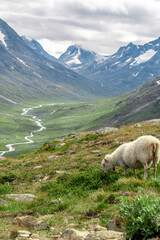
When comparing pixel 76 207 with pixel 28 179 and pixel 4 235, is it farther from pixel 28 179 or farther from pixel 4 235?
pixel 28 179

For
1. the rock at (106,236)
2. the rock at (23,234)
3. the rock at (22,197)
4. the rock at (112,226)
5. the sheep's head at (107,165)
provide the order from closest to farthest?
the rock at (106,236), the rock at (112,226), the rock at (23,234), the rock at (22,197), the sheep's head at (107,165)

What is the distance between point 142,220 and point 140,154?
717 cm

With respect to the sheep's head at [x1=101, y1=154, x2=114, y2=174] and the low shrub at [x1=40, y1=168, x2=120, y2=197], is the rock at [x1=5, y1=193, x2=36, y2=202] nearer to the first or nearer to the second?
the low shrub at [x1=40, y1=168, x2=120, y2=197]

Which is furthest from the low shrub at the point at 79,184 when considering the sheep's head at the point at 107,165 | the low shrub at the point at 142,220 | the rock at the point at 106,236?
the low shrub at the point at 142,220

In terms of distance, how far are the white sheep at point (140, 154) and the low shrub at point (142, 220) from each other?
6238 millimetres

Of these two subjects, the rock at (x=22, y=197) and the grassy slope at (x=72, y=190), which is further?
the rock at (x=22, y=197)

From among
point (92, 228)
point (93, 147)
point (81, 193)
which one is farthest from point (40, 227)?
point (93, 147)

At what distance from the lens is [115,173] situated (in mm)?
15914

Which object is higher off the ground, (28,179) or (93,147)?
(93,147)

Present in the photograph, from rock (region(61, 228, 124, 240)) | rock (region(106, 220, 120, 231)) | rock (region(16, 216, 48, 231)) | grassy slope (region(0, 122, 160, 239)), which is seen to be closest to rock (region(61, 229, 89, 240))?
rock (region(61, 228, 124, 240))

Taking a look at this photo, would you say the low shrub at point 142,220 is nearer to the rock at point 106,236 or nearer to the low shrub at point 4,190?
the rock at point 106,236

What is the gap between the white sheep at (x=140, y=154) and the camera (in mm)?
13172

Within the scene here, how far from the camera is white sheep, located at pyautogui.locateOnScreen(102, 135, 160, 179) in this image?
43.2 ft

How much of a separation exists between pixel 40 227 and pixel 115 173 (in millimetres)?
7864
